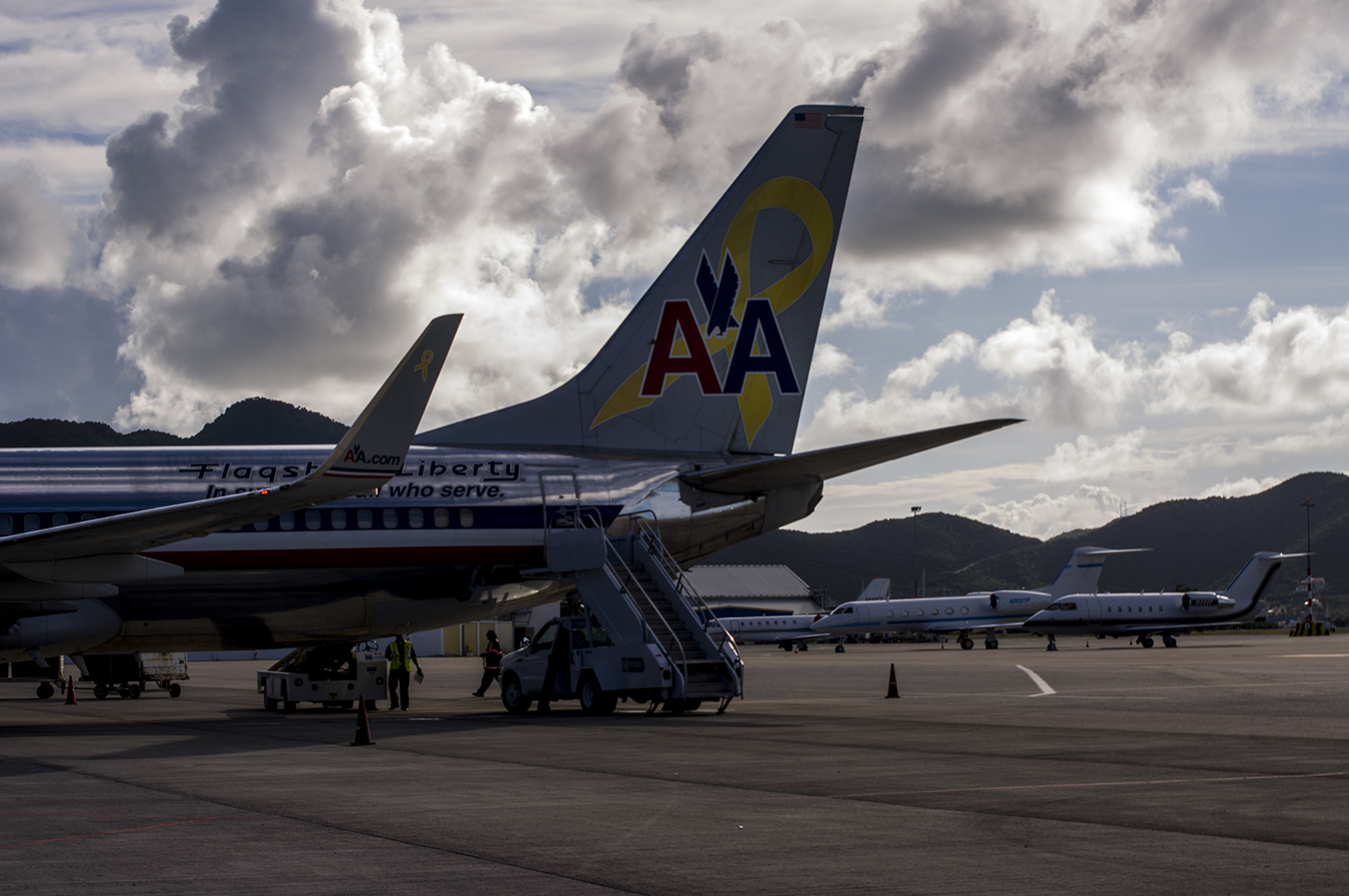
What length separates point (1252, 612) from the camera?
83.0 meters

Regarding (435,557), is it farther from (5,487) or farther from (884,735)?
(884,735)

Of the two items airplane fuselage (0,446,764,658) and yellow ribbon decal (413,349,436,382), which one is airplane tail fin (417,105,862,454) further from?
yellow ribbon decal (413,349,436,382)

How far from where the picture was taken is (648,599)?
81.6 feet

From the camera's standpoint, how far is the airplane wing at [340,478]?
1753 cm

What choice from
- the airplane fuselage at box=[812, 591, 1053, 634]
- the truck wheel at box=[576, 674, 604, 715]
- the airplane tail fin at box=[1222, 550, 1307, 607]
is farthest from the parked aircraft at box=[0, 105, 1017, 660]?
the airplane tail fin at box=[1222, 550, 1307, 607]

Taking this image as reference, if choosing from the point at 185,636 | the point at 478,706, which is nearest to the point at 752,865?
the point at 185,636

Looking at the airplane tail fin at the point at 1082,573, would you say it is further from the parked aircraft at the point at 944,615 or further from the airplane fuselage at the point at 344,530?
the airplane fuselage at the point at 344,530

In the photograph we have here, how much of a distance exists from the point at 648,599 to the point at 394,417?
841 cm

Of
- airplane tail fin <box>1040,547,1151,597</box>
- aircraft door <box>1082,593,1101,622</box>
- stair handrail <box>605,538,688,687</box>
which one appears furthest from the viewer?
airplane tail fin <box>1040,547,1151,597</box>

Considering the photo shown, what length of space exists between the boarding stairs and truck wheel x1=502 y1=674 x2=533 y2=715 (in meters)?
3.45

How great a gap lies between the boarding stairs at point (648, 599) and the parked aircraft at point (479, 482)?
1.25 ft

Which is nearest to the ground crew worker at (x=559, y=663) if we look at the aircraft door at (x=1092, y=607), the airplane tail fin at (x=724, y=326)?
the airplane tail fin at (x=724, y=326)

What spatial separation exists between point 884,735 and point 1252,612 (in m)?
72.1

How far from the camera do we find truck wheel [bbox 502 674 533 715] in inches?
1083
